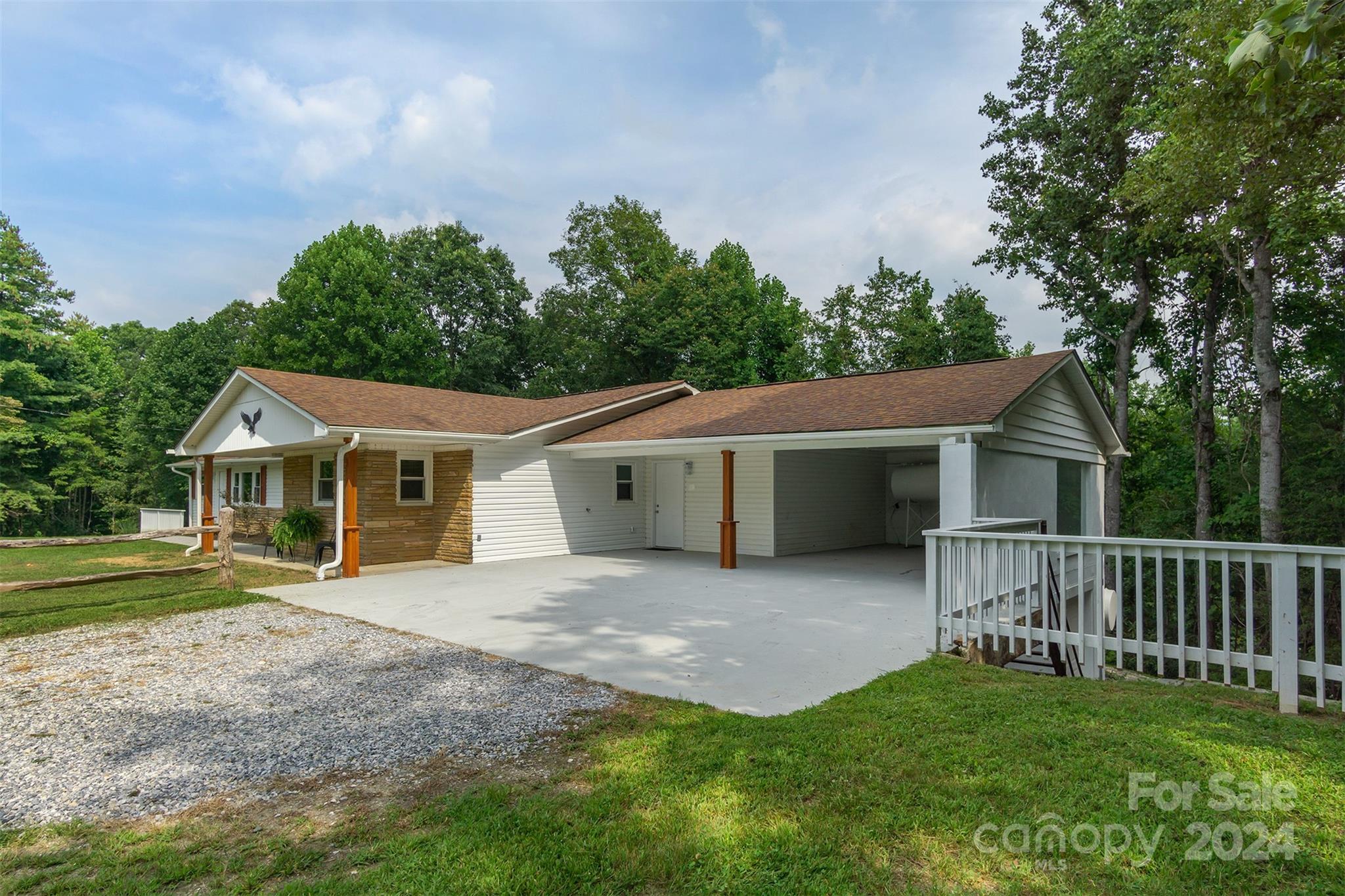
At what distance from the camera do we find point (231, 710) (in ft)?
15.4

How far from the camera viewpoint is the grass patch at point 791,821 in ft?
8.06

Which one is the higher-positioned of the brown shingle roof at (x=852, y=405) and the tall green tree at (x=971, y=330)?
the tall green tree at (x=971, y=330)

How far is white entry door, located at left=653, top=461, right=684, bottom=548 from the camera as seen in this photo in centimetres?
1528

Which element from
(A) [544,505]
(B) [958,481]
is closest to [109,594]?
(A) [544,505]

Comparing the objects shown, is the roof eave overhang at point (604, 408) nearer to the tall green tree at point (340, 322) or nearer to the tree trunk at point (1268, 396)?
the tree trunk at point (1268, 396)

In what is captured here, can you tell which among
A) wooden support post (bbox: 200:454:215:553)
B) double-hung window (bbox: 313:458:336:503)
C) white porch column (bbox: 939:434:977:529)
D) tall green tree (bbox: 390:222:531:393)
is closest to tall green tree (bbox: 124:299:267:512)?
tall green tree (bbox: 390:222:531:393)

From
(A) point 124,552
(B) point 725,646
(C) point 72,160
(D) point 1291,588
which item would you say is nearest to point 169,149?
(C) point 72,160

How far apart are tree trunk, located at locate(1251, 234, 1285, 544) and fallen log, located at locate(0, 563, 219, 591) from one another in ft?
58.2

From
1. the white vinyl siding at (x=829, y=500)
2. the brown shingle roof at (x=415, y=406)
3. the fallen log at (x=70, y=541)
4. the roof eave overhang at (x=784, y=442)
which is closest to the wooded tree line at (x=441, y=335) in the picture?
the white vinyl siding at (x=829, y=500)

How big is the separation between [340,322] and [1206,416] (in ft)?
101

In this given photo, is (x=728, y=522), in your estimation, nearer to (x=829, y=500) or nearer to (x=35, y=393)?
(x=829, y=500)

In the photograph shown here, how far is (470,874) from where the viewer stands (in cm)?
253

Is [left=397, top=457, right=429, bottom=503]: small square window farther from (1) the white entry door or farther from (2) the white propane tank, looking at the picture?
(2) the white propane tank

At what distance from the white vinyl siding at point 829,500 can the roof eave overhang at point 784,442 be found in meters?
2.79
